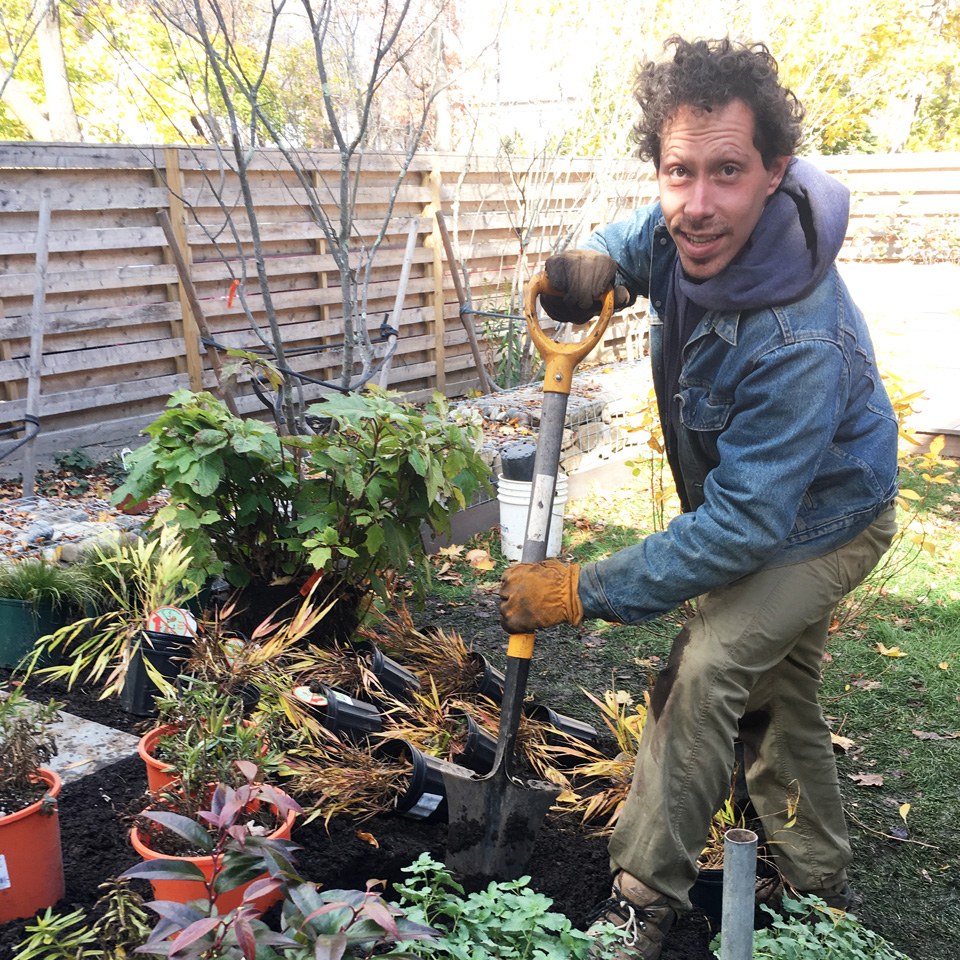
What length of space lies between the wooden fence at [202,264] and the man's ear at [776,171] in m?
3.00

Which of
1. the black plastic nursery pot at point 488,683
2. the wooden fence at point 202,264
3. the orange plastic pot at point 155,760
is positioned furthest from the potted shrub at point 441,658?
the wooden fence at point 202,264

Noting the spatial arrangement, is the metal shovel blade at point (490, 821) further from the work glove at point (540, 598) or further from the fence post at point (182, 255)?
the fence post at point (182, 255)

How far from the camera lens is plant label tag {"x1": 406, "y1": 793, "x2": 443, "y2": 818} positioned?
2.51 metres

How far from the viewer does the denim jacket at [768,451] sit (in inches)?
75.5

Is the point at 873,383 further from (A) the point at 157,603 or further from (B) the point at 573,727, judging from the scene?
(A) the point at 157,603

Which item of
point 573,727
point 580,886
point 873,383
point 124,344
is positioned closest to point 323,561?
point 573,727

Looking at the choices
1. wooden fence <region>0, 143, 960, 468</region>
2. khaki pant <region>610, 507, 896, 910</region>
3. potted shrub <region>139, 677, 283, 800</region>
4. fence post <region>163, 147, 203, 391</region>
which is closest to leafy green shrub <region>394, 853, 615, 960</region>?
khaki pant <region>610, 507, 896, 910</region>

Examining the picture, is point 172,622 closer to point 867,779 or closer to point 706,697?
point 706,697

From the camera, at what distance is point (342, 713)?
9.08 feet

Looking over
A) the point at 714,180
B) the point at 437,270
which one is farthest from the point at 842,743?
the point at 437,270

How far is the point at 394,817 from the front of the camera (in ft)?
8.66

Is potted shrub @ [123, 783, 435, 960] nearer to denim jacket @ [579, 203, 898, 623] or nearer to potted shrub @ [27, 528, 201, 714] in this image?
denim jacket @ [579, 203, 898, 623]

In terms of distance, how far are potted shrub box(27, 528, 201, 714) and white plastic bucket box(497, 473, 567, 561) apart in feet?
5.91

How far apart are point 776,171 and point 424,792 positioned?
71.9 inches
